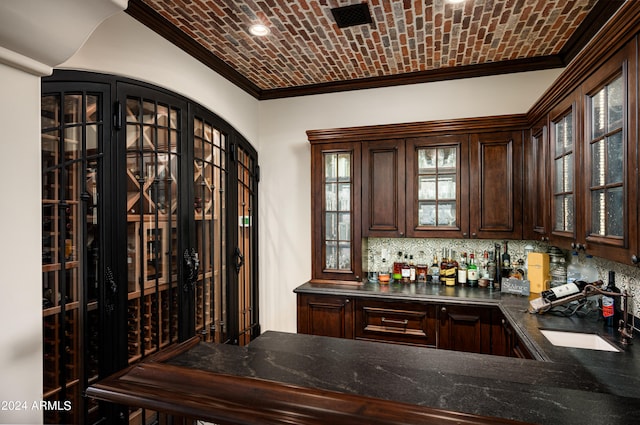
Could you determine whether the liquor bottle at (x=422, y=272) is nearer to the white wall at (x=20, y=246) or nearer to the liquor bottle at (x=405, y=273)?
the liquor bottle at (x=405, y=273)

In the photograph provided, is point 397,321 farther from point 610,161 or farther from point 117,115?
point 117,115

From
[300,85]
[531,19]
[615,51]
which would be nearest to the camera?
[615,51]

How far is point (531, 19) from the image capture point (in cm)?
249

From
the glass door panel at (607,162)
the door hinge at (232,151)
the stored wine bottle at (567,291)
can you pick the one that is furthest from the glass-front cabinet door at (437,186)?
the door hinge at (232,151)

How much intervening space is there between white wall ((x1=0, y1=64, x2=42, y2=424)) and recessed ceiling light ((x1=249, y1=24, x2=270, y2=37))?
5.64 ft

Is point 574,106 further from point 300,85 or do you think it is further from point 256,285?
point 256,285

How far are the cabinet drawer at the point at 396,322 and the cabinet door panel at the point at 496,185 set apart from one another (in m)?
0.83

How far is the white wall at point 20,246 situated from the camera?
107 cm

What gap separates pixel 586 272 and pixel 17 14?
3.44 m

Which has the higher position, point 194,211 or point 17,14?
point 17,14

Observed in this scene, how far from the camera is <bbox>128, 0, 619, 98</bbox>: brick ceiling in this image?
7.67ft

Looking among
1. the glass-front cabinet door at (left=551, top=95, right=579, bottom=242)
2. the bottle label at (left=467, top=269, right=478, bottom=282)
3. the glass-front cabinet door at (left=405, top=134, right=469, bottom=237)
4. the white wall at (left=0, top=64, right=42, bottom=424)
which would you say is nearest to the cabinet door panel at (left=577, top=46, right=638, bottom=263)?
the glass-front cabinet door at (left=551, top=95, right=579, bottom=242)

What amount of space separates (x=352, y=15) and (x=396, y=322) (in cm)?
239

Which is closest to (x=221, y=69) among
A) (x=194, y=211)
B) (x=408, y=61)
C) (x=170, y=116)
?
(x=170, y=116)
